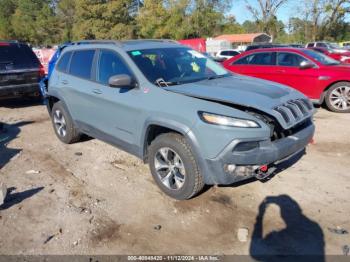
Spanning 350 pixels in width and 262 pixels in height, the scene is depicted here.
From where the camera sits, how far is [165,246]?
3297 mm

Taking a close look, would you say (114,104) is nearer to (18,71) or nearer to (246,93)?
(246,93)

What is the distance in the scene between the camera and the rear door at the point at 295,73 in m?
8.38

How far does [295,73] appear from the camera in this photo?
8.57 metres

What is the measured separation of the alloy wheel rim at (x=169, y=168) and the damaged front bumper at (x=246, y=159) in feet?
1.41

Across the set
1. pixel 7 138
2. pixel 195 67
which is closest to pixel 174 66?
pixel 195 67

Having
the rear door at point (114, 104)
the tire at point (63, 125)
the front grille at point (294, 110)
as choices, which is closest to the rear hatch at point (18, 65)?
the tire at point (63, 125)

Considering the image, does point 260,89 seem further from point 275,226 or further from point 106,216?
point 106,216

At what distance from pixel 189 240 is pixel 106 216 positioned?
1.02 meters

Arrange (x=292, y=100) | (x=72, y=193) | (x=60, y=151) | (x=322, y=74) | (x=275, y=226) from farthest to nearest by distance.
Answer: (x=322, y=74), (x=60, y=151), (x=72, y=193), (x=292, y=100), (x=275, y=226)

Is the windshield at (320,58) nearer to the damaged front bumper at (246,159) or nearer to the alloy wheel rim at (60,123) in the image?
the damaged front bumper at (246,159)

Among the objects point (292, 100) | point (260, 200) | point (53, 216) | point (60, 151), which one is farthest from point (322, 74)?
point (53, 216)

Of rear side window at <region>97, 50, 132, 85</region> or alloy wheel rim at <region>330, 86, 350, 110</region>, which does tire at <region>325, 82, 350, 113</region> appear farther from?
rear side window at <region>97, 50, 132, 85</region>

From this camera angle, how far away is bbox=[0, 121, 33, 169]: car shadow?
5.75 meters

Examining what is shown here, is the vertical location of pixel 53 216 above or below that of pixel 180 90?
below
